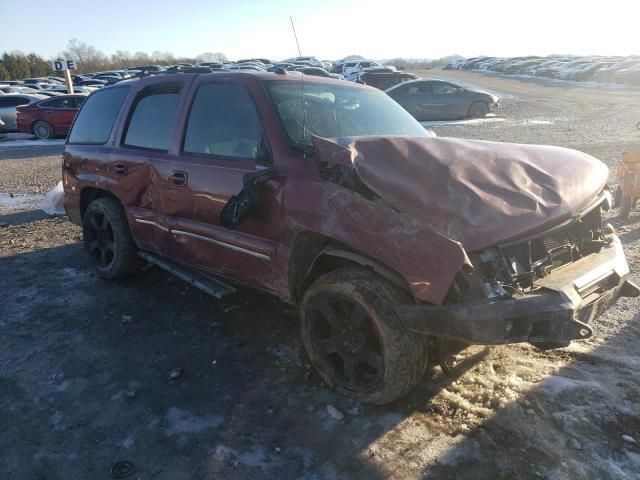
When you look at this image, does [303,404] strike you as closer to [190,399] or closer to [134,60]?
[190,399]

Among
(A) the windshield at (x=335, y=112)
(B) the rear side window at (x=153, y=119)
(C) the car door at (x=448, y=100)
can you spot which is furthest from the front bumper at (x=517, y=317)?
(C) the car door at (x=448, y=100)

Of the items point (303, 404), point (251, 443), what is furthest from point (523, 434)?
point (251, 443)

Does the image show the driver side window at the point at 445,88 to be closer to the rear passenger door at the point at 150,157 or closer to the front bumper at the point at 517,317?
the rear passenger door at the point at 150,157

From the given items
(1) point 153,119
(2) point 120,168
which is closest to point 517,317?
(1) point 153,119

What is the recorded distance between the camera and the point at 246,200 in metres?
3.17

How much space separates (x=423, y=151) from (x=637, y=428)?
187cm

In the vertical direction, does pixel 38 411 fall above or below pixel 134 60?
below

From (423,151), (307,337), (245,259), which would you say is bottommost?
(307,337)

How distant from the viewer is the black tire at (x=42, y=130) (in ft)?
57.8

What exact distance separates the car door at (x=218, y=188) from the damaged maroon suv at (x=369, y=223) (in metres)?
0.01

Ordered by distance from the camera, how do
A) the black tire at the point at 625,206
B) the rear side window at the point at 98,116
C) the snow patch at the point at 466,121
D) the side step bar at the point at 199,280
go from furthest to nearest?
the snow patch at the point at 466,121, the black tire at the point at 625,206, the rear side window at the point at 98,116, the side step bar at the point at 199,280

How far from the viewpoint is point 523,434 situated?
2600mm

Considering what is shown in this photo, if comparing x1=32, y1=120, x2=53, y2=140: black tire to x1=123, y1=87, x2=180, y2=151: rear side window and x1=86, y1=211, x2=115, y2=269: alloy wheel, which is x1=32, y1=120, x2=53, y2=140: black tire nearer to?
x1=86, y1=211, x2=115, y2=269: alloy wheel

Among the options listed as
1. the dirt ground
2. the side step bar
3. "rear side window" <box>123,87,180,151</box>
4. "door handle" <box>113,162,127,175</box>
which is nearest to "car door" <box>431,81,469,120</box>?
the dirt ground
